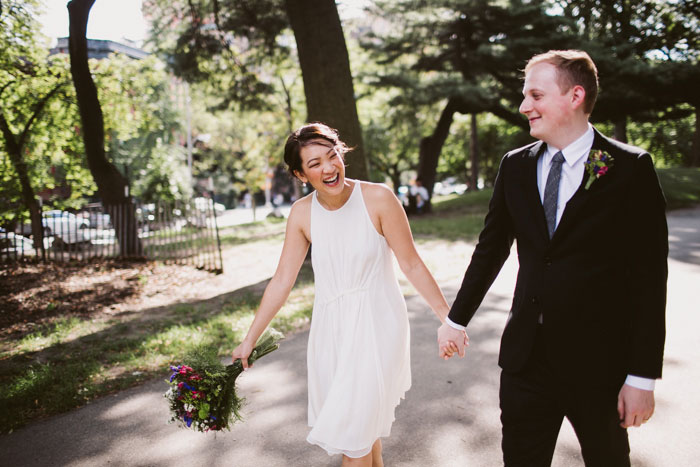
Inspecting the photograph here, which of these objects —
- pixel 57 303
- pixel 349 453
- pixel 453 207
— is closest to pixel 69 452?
pixel 349 453

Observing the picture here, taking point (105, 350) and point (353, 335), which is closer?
point (353, 335)

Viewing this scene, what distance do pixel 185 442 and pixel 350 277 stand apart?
2.05m

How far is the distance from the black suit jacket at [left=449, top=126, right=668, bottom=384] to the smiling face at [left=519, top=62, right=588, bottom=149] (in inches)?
4.8

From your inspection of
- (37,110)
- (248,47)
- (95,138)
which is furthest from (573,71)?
(248,47)

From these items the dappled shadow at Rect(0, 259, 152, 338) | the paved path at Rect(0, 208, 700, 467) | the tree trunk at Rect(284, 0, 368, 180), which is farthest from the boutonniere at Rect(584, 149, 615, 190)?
the tree trunk at Rect(284, 0, 368, 180)

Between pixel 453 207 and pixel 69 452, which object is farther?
pixel 453 207

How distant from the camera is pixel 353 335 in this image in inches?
105

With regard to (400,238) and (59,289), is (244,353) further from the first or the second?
(59,289)

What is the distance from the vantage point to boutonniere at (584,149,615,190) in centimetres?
195

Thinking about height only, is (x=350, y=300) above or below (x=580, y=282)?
below

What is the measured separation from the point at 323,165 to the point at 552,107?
119 centimetres

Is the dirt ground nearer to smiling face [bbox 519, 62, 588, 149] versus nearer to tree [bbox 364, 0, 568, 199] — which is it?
smiling face [bbox 519, 62, 588, 149]

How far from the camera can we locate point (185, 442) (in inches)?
145

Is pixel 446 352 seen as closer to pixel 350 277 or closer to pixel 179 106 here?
pixel 350 277
